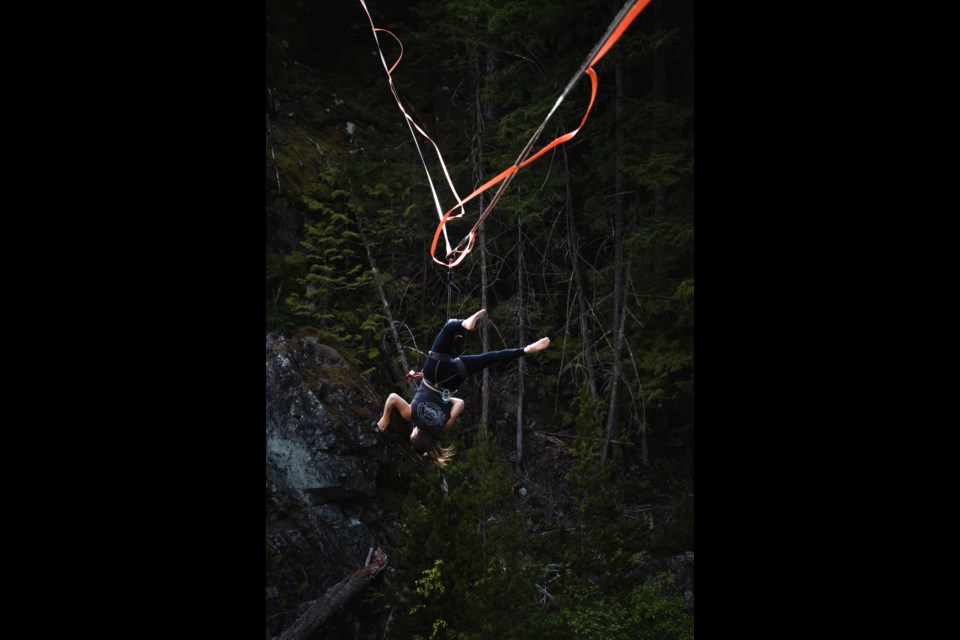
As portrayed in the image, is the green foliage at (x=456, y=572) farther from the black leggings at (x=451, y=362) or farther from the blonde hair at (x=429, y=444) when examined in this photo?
the black leggings at (x=451, y=362)

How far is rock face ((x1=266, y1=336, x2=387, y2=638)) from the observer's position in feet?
31.0

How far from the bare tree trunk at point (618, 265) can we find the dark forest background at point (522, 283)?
0.16 feet

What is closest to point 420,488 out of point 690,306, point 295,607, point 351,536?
point 351,536

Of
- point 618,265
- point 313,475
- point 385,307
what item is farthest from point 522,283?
point 313,475

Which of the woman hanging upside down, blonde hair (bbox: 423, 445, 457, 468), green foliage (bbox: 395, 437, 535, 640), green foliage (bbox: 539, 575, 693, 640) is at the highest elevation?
the woman hanging upside down

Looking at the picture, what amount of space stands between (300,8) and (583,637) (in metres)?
13.4

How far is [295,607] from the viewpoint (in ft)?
30.1

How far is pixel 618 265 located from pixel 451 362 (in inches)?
235

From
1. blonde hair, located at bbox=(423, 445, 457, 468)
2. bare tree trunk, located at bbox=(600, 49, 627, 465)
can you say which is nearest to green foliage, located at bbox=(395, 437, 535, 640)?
blonde hair, located at bbox=(423, 445, 457, 468)

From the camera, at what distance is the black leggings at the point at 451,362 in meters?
5.53

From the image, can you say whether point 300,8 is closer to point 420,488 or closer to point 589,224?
point 589,224

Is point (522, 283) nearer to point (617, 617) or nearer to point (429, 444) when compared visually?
point (617, 617)

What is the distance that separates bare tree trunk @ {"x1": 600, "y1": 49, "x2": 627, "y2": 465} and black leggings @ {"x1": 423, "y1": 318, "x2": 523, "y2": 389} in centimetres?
558

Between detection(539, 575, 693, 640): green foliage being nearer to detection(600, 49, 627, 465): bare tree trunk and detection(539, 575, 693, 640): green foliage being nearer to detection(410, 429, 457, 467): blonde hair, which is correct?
detection(600, 49, 627, 465): bare tree trunk
